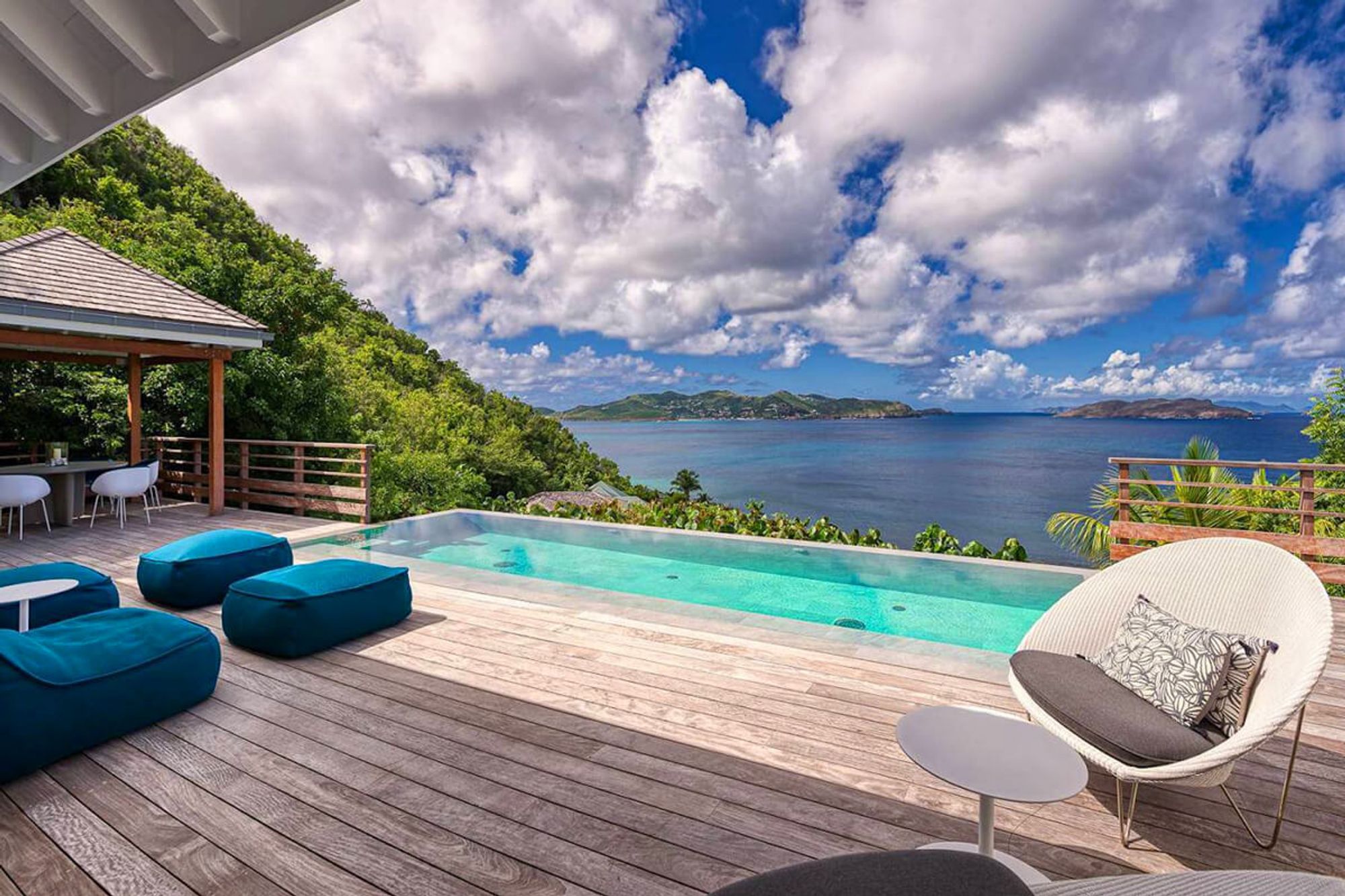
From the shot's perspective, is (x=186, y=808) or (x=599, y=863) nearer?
(x=599, y=863)

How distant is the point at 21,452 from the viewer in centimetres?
927

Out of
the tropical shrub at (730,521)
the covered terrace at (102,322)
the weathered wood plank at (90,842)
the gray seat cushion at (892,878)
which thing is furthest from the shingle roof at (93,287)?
the gray seat cushion at (892,878)

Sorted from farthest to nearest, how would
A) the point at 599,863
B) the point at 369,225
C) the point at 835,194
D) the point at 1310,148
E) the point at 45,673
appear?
the point at 369,225 < the point at 835,194 < the point at 1310,148 < the point at 45,673 < the point at 599,863

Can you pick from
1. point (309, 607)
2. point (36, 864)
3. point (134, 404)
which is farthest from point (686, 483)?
point (36, 864)

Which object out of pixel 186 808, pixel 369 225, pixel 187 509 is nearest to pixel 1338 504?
pixel 186 808

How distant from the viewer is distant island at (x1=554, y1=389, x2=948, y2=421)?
133ft

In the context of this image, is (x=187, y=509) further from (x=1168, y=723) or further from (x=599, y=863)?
(x=1168, y=723)

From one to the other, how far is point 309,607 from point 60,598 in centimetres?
140

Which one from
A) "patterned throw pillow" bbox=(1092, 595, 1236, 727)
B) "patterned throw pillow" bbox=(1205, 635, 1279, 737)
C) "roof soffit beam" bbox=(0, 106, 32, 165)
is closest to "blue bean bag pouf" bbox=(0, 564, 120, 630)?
"roof soffit beam" bbox=(0, 106, 32, 165)

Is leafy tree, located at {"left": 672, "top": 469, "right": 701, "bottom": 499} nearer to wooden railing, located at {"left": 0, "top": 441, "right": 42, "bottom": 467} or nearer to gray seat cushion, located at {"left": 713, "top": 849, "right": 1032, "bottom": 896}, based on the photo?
wooden railing, located at {"left": 0, "top": 441, "right": 42, "bottom": 467}

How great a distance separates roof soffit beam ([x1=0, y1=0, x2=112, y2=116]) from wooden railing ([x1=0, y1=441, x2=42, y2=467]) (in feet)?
30.8

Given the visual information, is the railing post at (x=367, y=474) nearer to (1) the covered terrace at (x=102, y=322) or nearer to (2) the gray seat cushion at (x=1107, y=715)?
(1) the covered terrace at (x=102, y=322)

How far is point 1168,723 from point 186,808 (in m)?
3.16

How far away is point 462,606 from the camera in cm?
429
